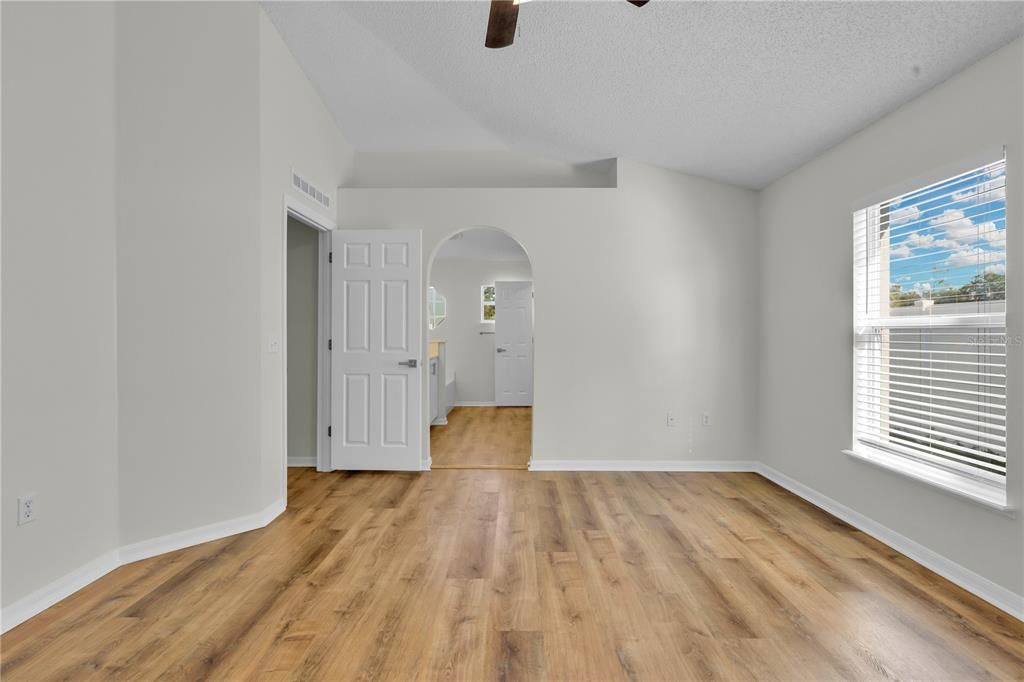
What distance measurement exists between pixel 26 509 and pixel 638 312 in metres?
3.95

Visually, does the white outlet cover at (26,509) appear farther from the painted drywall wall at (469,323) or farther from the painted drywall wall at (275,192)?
the painted drywall wall at (469,323)

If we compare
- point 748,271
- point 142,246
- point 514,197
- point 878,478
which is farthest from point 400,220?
point 878,478

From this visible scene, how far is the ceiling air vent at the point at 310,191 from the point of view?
3576 millimetres

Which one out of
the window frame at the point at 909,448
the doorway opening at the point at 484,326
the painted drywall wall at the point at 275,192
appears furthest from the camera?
the doorway opening at the point at 484,326

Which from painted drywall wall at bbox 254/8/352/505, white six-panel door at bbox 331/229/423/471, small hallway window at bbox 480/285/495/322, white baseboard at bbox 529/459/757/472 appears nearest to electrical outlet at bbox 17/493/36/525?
painted drywall wall at bbox 254/8/352/505

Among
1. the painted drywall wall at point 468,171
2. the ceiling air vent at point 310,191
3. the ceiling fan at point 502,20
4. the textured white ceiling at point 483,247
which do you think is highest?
the painted drywall wall at point 468,171

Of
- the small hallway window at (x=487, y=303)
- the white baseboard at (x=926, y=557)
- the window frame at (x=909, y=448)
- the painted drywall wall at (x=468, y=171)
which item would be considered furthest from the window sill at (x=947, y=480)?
the small hallway window at (x=487, y=303)

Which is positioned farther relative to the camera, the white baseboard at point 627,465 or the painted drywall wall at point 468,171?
the painted drywall wall at point 468,171

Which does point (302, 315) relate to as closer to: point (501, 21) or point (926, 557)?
point (501, 21)

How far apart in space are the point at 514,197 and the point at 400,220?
3.31ft

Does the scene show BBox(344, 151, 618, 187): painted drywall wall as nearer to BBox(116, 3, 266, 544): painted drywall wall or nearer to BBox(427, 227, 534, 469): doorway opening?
BBox(116, 3, 266, 544): painted drywall wall

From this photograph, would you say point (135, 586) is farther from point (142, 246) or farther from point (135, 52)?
point (135, 52)

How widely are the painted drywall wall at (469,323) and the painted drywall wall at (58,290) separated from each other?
611 cm

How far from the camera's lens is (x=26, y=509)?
6.92 feet
